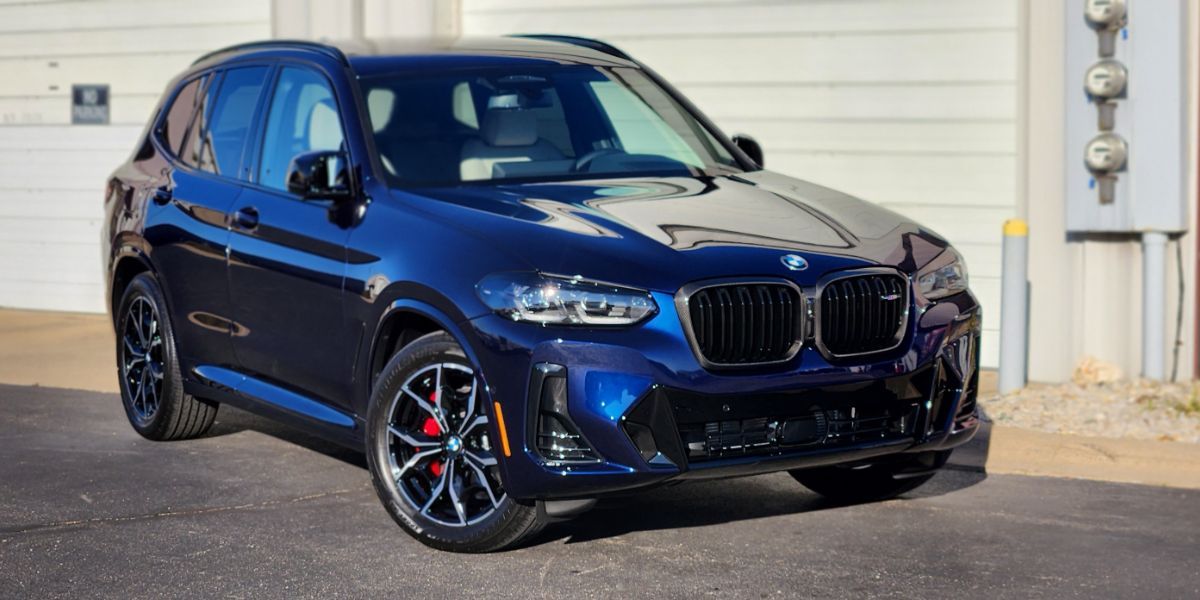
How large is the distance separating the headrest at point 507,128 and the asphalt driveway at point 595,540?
4.49 feet

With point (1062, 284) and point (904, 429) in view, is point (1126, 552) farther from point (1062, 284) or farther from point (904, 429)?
point (1062, 284)

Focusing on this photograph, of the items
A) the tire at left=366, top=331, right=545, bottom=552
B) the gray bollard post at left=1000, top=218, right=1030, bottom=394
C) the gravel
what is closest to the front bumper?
the tire at left=366, top=331, right=545, bottom=552

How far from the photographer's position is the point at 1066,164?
963cm

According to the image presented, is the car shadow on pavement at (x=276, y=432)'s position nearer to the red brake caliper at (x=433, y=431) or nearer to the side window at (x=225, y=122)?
the side window at (x=225, y=122)

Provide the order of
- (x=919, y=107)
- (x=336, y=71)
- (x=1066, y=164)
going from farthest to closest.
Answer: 1. (x=919, y=107)
2. (x=1066, y=164)
3. (x=336, y=71)

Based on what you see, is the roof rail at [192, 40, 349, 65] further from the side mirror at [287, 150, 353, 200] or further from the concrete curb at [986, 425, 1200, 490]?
the concrete curb at [986, 425, 1200, 490]

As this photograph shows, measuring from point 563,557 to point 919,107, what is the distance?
5329 mm

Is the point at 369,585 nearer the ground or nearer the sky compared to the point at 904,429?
nearer the ground

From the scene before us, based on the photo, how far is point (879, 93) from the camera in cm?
1050

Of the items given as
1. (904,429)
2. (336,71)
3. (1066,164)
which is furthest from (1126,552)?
(1066,164)

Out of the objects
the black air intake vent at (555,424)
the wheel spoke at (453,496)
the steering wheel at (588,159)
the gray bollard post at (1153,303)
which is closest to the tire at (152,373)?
the steering wheel at (588,159)

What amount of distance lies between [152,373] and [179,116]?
1.13 m

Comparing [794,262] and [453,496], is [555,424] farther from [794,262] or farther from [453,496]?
[794,262]

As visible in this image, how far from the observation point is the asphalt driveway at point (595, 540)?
5484 millimetres
